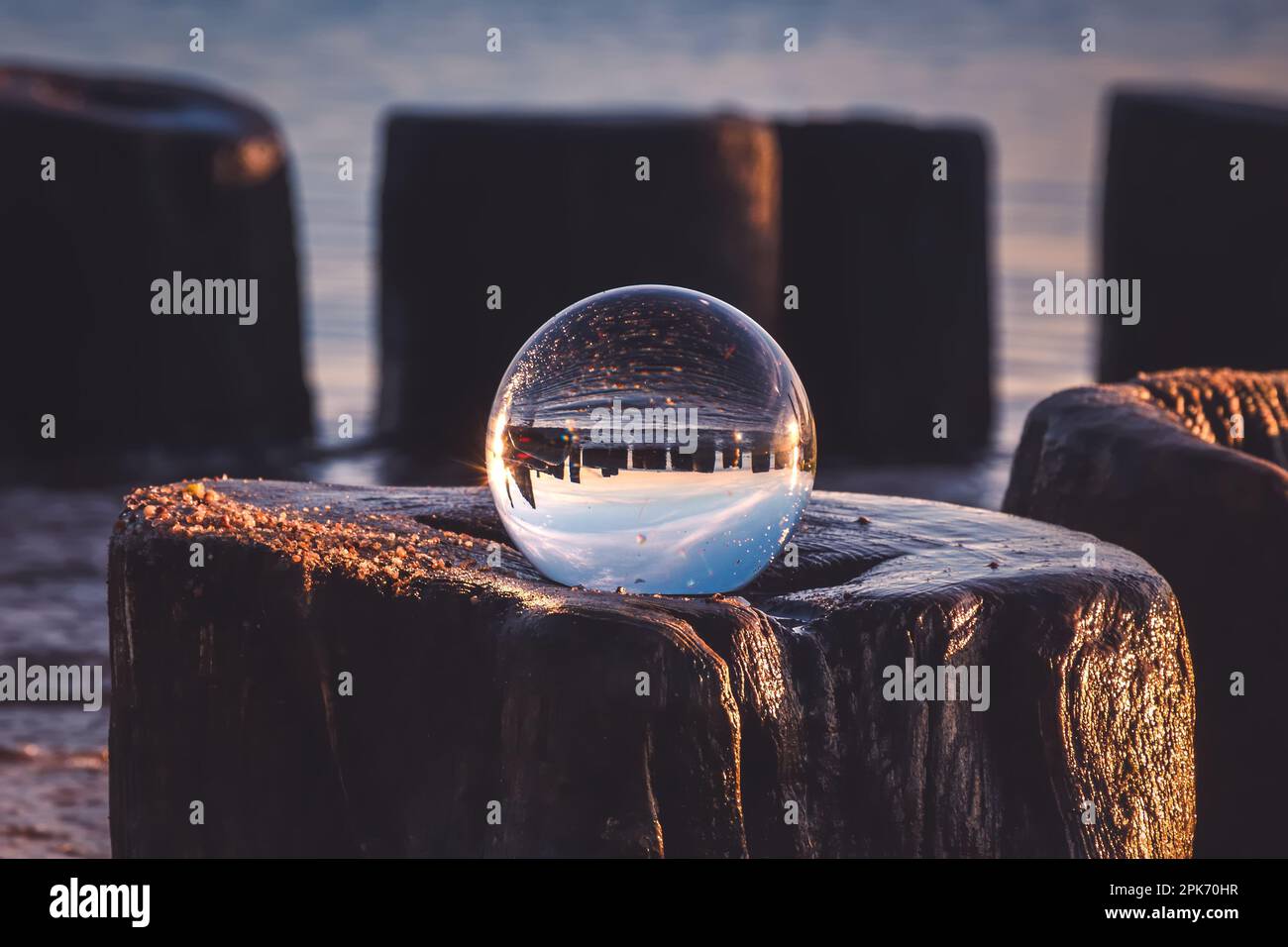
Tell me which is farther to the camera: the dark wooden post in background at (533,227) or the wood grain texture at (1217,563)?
the dark wooden post in background at (533,227)

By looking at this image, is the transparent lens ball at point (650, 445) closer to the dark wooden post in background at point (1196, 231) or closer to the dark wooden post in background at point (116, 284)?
the dark wooden post in background at point (116, 284)

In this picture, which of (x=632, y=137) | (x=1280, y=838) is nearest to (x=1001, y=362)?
(x=632, y=137)

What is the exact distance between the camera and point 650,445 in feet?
11.8

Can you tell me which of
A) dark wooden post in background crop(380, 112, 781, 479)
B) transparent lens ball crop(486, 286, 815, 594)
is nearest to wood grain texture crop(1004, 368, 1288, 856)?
transparent lens ball crop(486, 286, 815, 594)

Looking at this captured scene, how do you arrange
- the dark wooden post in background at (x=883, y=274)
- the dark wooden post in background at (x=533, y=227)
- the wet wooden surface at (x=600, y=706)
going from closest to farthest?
1. the wet wooden surface at (x=600, y=706)
2. the dark wooden post in background at (x=533, y=227)
3. the dark wooden post in background at (x=883, y=274)

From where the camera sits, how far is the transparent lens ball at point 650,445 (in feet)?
11.9

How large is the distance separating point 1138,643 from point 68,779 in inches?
124

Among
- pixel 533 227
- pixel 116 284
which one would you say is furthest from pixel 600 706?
pixel 116 284

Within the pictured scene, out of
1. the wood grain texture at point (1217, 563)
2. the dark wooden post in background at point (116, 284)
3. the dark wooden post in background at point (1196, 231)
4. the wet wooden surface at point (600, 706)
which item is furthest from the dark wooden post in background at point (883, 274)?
the wet wooden surface at point (600, 706)

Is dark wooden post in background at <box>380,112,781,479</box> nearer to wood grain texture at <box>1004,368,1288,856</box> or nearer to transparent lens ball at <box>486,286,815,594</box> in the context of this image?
wood grain texture at <box>1004,368,1288,856</box>

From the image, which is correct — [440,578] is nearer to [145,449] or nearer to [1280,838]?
[1280,838]

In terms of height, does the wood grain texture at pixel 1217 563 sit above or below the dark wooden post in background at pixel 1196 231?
below

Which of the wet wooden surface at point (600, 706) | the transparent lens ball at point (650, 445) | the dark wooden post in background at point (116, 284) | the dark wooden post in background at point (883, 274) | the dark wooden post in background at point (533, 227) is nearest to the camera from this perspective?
the wet wooden surface at point (600, 706)

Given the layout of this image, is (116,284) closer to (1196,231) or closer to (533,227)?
(533,227)
